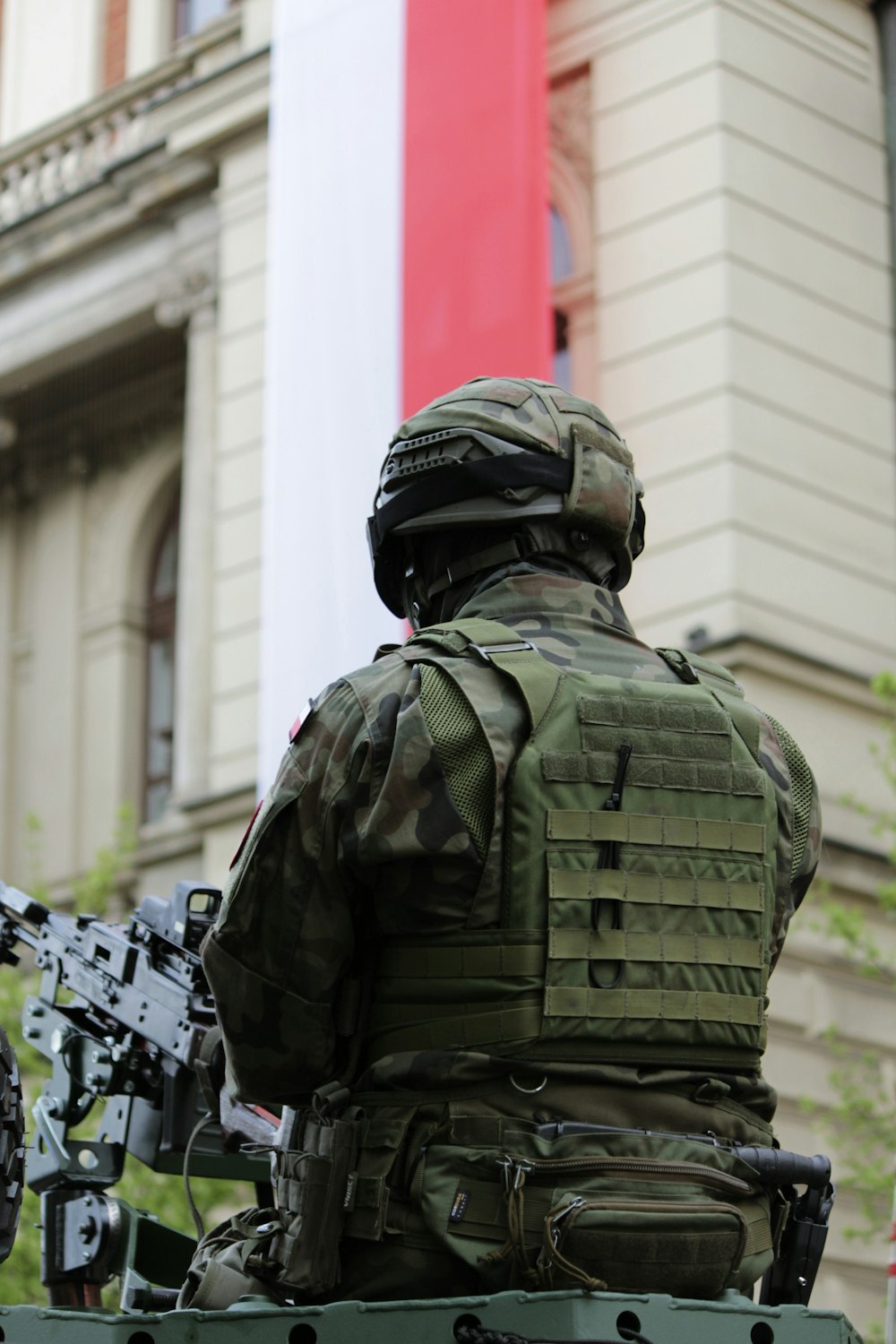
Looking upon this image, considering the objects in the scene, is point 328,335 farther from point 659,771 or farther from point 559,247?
point 659,771

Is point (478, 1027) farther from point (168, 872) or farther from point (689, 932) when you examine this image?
point (168, 872)

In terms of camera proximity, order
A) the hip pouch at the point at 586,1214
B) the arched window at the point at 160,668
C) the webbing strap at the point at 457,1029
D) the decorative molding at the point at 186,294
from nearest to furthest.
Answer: the hip pouch at the point at 586,1214 → the webbing strap at the point at 457,1029 → the decorative molding at the point at 186,294 → the arched window at the point at 160,668

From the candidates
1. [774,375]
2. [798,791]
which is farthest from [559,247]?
[798,791]

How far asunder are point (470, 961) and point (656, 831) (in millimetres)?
309

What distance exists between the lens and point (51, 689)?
64.5 feet

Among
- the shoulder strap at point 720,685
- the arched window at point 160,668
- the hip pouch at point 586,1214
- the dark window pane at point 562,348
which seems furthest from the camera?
the arched window at point 160,668

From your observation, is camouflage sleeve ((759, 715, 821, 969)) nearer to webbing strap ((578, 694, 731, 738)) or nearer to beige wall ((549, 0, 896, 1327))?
webbing strap ((578, 694, 731, 738))

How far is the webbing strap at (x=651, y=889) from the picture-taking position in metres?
3.15

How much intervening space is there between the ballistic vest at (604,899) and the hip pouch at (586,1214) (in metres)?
0.14

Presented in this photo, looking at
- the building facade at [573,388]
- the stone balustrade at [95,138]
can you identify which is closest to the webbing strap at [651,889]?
the building facade at [573,388]

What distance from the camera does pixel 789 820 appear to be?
11.5 feet

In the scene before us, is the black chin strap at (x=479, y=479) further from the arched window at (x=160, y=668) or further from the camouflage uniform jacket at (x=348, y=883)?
the arched window at (x=160, y=668)

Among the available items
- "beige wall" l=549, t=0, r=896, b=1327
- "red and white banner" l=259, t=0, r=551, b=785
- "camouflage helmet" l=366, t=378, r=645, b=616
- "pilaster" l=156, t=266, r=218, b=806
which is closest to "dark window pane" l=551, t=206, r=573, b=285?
"beige wall" l=549, t=0, r=896, b=1327

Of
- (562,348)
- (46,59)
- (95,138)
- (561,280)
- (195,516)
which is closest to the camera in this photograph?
(561,280)
